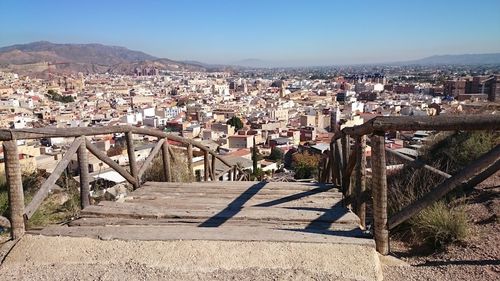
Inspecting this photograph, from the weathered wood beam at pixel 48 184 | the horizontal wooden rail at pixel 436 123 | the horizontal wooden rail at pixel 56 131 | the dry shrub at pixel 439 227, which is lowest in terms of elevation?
the dry shrub at pixel 439 227

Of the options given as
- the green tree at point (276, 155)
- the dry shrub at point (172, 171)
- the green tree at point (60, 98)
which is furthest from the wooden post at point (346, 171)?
the green tree at point (60, 98)

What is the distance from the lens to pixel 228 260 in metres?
2.53

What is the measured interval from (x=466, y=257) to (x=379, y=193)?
0.68 m

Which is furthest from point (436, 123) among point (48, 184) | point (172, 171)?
point (172, 171)

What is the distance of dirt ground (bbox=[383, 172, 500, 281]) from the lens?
2492mm

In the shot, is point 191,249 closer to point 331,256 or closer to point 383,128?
point 331,256

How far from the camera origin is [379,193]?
9.09ft

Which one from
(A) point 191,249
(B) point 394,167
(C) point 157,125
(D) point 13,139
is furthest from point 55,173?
(C) point 157,125

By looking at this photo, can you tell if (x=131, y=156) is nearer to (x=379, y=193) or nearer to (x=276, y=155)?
(x=379, y=193)

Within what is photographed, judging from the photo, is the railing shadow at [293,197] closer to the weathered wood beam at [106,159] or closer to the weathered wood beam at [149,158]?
the weathered wood beam at [106,159]

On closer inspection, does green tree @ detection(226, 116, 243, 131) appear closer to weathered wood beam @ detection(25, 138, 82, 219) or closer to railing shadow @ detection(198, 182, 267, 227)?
railing shadow @ detection(198, 182, 267, 227)

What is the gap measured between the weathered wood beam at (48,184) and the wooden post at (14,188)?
2.2 inches

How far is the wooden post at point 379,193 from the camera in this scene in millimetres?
2734

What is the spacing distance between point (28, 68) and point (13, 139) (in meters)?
185
